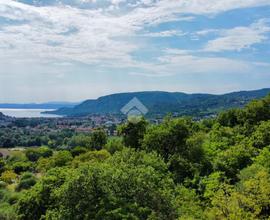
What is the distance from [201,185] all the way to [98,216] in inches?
391

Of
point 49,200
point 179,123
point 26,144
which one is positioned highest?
point 179,123

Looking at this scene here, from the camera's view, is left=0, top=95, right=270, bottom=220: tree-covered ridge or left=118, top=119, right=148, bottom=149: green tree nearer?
left=0, top=95, right=270, bottom=220: tree-covered ridge

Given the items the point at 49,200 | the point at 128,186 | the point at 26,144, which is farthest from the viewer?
the point at 26,144

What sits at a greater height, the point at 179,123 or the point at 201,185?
the point at 179,123

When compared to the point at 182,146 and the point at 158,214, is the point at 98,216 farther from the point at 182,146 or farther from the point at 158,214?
the point at 182,146

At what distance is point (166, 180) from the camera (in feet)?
59.8

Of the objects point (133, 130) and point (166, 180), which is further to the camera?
point (133, 130)

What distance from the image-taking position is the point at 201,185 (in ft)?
74.7

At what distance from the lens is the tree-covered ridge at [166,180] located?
1516 centimetres

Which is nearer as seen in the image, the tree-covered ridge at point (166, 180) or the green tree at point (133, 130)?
the tree-covered ridge at point (166, 180)

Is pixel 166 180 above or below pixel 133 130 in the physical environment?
below

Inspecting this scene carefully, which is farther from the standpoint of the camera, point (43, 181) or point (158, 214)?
point (43, 181)

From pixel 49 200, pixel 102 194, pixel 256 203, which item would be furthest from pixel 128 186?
pixel 49 200

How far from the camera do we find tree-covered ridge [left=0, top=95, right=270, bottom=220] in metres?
15.2
